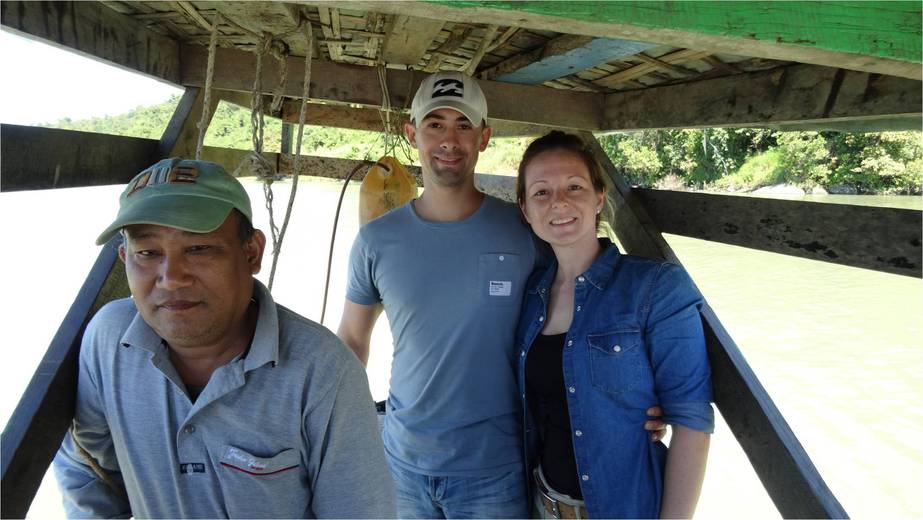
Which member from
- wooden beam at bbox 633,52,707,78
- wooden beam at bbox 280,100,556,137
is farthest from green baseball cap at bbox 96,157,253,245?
wooden beam at bbox 280,100,556,137

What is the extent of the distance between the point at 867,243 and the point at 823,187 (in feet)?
101

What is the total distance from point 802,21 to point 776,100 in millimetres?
1066

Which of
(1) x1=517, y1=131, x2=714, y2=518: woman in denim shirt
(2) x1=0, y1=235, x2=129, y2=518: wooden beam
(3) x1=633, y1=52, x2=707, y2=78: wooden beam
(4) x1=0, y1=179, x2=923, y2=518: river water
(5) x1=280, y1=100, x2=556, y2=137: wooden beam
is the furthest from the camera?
(4) x1=0, y1=179, x2=923, y2=518: river water

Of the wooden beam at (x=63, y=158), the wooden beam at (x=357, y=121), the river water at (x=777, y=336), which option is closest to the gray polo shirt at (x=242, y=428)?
the wooden beam at (x=63, y=158)

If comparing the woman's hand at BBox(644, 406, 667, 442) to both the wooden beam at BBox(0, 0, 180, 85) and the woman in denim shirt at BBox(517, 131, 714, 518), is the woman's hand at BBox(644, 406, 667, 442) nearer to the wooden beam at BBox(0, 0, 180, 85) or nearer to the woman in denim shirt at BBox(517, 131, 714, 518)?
the woman in denim shirt at BBox(517, 131, 714, 518)

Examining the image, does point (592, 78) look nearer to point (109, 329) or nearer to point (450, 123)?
point (450, 123)

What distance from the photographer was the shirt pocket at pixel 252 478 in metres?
1.12

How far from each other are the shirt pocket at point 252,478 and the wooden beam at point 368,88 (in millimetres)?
1515

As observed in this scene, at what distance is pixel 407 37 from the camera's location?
1913mm

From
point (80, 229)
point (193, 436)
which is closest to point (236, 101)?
point (193, 436)

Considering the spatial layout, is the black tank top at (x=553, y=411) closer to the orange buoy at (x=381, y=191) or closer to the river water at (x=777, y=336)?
the orange buoy at (x=381, y=191)

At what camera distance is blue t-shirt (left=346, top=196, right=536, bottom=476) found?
168 centimetres

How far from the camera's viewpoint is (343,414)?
1158 mm

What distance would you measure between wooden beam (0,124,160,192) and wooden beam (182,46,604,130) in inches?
21.4
